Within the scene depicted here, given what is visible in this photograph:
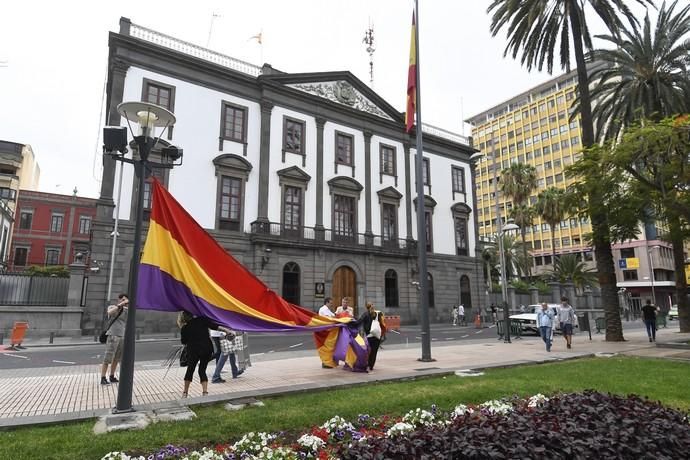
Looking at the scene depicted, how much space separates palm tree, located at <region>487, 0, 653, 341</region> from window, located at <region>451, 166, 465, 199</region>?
19.5m

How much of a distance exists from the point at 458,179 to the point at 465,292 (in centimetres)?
1096

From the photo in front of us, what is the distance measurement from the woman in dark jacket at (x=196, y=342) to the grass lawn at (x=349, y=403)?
0.98 metres

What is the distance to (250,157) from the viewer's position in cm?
2902

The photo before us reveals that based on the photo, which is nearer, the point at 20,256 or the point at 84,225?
the point at 20,256

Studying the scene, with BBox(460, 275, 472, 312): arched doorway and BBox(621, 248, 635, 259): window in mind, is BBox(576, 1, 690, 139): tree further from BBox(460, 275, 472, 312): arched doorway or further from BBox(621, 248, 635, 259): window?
BBox(621, 248, 635, 259): window

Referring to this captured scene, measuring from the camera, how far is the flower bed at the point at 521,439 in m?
3.48

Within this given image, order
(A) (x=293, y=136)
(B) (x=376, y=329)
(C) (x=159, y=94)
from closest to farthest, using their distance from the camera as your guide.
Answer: (B) (x=376, y=329) → (C) (x=159, y=94) → (A) (x=293, y=136)

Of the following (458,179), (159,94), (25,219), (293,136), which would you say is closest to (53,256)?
(25,219)

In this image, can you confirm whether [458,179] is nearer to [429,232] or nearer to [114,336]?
[429,232]

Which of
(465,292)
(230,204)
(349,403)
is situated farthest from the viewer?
(465,292)

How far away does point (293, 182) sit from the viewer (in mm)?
30344

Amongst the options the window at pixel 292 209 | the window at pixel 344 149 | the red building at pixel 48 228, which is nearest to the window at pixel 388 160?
the window at pixel 344 149

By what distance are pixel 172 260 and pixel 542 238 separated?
284 feet

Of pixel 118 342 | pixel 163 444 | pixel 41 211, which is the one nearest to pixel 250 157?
pixel 118 342
